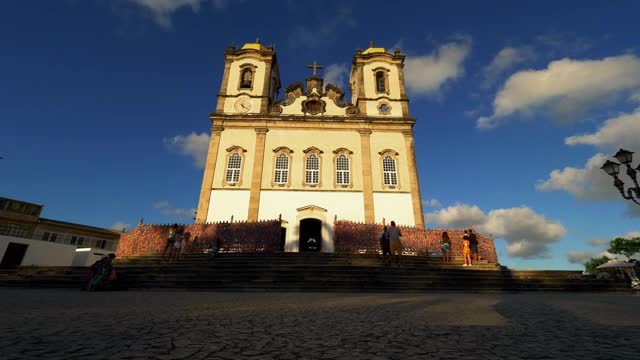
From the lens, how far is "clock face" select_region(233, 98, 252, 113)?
Result: 23.0 metres

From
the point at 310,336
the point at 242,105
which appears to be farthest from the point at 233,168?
the point at 310,336

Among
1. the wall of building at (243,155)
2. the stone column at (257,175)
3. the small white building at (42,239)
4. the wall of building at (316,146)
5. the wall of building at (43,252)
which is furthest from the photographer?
the small white building at (42,239)

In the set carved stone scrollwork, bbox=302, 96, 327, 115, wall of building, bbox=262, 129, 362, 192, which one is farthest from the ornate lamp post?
carved stone scrollwork, bbox=302, 96, 327, 115

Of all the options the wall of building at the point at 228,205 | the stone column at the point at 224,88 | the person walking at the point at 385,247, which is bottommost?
the person walking at the point at 385,247

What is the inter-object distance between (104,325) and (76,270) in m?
10.8

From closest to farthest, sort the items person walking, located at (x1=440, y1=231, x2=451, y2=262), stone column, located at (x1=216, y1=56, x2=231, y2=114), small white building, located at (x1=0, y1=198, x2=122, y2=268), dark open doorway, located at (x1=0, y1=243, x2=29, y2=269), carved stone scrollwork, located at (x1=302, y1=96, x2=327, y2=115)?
person walking, located at (x1=440, y1=231, x2=451, y2=262) < dark open doorway, located at (x1=0, y1=243, x2=29, y2=269) < small white building, located at (x1=0, y1=198, x2=122, y2=268) < stone column, located at (x1=216, y1=56, x2=231, y2=114) < carved stone scrollwork, located at (x1=302, y1=96, x2=327, y2=115)

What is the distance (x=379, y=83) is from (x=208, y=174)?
15800 millimetres

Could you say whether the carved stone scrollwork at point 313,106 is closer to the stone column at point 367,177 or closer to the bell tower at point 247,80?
the bell tower at point 247,80

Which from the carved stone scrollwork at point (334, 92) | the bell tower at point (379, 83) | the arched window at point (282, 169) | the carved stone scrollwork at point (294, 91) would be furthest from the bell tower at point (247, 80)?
the bell tower at point (379, 83)

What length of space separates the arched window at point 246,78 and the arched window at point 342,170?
1019cm

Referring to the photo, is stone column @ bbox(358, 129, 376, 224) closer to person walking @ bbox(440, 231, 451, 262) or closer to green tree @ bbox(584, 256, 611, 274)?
person walking @ bbox(440, 231, 451, 262)

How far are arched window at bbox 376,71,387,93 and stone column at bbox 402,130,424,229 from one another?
15.9 ft

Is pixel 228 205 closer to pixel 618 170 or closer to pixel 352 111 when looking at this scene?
pixel 352 111

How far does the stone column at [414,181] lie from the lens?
1878 cm
